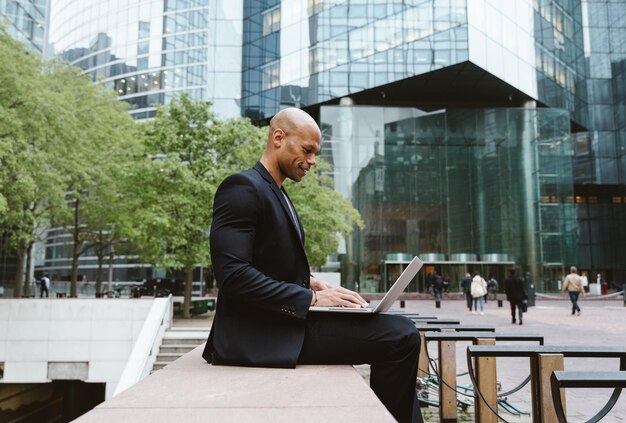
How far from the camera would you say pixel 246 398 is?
1784 millimetres

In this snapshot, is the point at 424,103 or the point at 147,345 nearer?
the point at 147,345

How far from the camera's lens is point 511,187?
128 ft

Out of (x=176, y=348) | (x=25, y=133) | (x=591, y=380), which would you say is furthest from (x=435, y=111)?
(x=591, y=380)

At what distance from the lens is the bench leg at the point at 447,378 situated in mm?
4766

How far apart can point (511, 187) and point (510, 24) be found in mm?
11904

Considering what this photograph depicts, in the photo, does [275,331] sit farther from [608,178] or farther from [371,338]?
[608,178]

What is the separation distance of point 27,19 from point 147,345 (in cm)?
3741

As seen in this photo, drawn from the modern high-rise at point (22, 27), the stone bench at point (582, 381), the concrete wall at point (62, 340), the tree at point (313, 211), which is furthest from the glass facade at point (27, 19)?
the stone bench at point (582, 381)

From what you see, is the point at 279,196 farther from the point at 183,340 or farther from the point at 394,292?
the point at 183,340

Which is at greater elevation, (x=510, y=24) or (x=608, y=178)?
(x=510, y=24)

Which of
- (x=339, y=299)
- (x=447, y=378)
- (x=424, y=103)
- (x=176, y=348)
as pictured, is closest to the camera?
(x=339, y=299)

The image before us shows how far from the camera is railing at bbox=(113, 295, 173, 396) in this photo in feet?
42.9

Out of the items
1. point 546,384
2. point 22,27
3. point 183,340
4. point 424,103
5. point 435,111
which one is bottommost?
point 183,340

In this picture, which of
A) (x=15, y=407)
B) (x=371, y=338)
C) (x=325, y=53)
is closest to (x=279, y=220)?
(x=371, y=338)
